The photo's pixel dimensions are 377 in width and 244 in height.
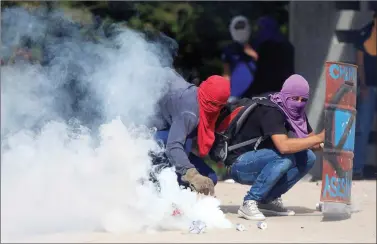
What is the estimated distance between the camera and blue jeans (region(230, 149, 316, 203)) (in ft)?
24.0

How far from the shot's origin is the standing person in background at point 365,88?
33.6 feet

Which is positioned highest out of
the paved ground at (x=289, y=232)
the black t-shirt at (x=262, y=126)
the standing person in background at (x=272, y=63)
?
the standing person in background at (x=272, y=63)

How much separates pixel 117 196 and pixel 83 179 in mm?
257

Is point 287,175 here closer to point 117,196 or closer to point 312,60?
point 117,196

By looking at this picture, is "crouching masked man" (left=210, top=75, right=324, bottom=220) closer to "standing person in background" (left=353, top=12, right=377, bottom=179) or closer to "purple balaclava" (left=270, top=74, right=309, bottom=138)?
"purple balaclava" (left=270, top=74, right=309, bottom=138)

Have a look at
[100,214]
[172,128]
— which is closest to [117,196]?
[100,214]

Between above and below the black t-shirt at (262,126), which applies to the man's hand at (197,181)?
below

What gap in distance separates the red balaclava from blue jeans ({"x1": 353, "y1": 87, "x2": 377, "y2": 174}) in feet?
11.4

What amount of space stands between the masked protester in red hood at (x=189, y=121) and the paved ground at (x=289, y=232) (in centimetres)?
41

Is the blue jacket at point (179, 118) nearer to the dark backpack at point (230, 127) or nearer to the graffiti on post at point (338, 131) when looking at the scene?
the dark backpack at point (230, 127)

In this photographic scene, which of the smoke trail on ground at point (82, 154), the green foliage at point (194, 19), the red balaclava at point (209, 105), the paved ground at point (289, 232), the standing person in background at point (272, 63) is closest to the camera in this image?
the paved ground at point (289, 232)

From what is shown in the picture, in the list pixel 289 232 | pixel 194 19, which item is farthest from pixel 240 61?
pixel 289 232

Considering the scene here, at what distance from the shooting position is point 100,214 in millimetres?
6828

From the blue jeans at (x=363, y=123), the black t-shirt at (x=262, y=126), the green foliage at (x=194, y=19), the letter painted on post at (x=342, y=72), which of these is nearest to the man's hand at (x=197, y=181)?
the black t-shirt at (x=262, y=126)
